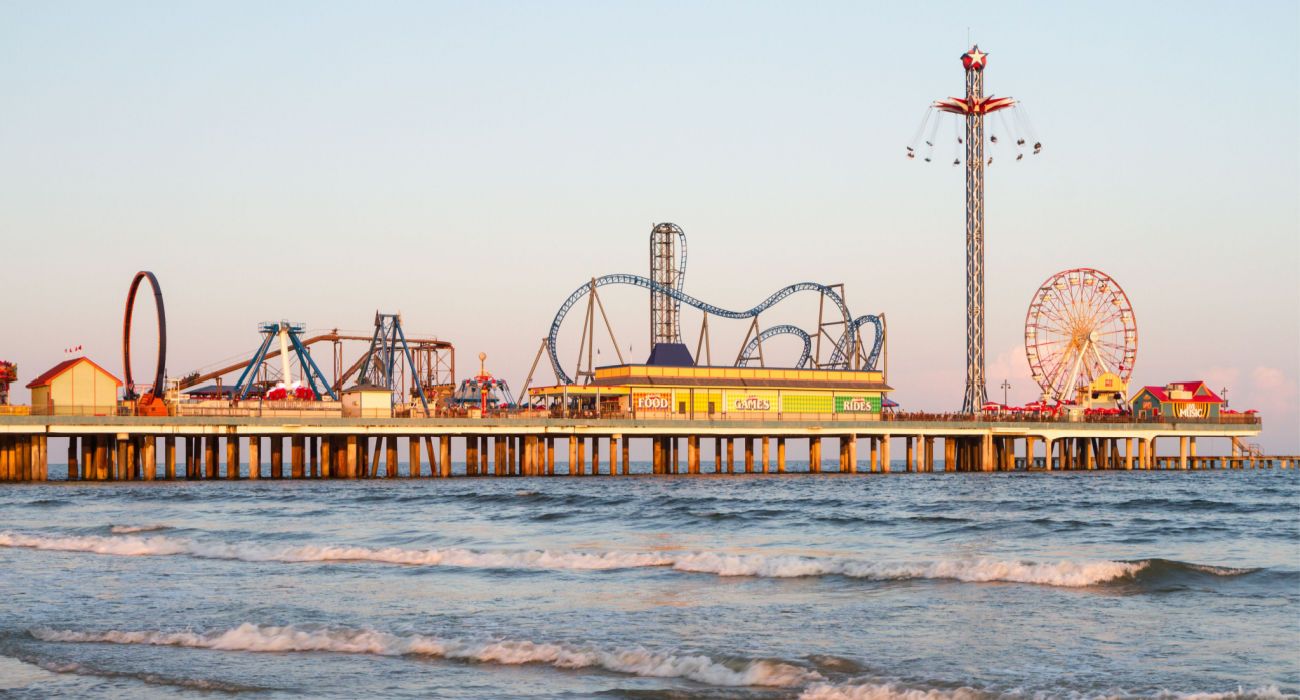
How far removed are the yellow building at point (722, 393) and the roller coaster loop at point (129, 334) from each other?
19024 millimetres

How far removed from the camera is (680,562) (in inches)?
965

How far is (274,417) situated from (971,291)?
151 ft

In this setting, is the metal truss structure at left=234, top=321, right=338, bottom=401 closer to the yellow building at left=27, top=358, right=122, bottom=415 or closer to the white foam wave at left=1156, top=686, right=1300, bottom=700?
the yellow building at left=27, top=358, right=122, bottom=415

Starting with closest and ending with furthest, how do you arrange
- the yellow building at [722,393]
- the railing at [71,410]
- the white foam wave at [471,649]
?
the white foam wave at [471,649]
the railing at [71,410]
the yellow building at [722,393]

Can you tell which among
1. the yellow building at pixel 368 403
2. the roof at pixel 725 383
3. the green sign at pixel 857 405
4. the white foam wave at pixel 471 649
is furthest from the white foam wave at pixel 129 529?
the green sign at pixel 857 405

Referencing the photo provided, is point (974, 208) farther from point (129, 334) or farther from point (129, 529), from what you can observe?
point (129, 529)

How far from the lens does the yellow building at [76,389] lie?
181 ft

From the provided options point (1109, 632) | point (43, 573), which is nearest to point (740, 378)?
point (43, 573)

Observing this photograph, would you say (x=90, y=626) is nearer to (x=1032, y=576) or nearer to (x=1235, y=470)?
(x=1032, y=576)

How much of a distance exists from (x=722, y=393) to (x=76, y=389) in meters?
30.7

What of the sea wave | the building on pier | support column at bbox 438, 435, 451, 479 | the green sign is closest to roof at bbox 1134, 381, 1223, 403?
the building on pier

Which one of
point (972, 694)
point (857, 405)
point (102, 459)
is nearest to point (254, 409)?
point (102, 459)

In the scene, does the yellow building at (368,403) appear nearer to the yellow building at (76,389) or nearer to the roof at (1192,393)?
the yellow building at (76,389)

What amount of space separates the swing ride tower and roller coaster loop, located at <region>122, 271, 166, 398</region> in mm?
45872
